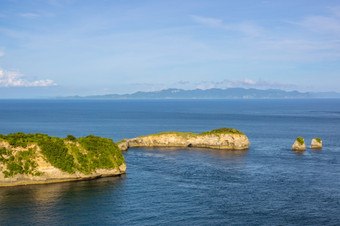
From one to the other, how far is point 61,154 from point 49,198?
14.9m

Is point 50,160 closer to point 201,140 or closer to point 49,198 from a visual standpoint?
point 49,198

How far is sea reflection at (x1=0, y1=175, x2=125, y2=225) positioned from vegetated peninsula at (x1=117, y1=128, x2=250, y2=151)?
46.6m

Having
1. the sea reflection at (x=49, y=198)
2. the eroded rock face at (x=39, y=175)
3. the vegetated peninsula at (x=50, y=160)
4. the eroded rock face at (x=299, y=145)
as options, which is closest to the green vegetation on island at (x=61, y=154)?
the vegetated peninsula at (x=50, y=160)

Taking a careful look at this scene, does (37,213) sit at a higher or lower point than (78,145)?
lower

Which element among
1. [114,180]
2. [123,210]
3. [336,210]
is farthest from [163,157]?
[336,210]

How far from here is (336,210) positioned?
6378 centimetres

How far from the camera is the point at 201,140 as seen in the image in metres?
133

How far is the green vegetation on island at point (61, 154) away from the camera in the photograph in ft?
259

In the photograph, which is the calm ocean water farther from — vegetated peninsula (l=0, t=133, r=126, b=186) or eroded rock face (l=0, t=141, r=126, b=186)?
vegetated peninsula (l=0, t=133, r=126, b=186)

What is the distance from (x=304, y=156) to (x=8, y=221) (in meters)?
89.0

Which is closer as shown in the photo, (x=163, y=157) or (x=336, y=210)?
(x=336, y=210)

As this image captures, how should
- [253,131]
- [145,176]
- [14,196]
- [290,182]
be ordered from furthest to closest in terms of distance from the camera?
[253,131]
[145,176]
[290,182]
[14,196]

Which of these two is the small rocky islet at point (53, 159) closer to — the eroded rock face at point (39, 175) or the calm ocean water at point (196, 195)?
the eroded rock face at point (39, 175)

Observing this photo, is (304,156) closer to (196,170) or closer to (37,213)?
(196,170)
